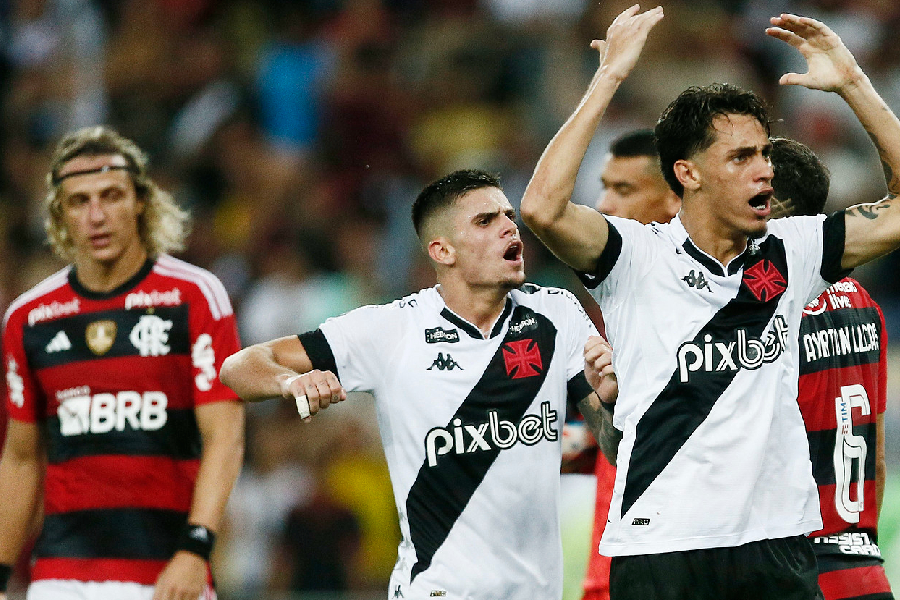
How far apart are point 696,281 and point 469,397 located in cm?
112

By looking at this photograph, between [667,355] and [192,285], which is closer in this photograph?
[667,355]

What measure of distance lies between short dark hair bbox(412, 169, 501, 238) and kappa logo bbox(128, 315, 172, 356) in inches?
48.4

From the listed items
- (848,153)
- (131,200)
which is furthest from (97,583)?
(848,153)

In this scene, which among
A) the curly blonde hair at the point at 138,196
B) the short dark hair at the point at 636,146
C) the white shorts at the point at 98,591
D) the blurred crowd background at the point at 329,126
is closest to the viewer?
the white shorts at the point at 98,591

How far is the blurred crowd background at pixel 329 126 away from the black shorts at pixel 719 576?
544 cm

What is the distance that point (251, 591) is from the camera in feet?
32.3

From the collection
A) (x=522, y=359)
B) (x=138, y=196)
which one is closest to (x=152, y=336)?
(x=138, y=196)

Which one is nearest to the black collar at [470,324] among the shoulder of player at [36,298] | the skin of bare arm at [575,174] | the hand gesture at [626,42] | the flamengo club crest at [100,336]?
the skin of bare arm at [575,174]

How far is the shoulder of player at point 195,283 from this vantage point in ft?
19.5

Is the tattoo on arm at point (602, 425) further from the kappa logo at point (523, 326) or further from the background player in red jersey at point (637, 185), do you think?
the background player in red jersey at point (637, 185)

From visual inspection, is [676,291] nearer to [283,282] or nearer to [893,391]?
[893,391]

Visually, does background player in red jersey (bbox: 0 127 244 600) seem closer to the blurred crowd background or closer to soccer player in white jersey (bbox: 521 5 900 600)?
soccer player in white jersey (bbox: 521 5 900 600)

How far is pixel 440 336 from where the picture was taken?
5266 millimetres

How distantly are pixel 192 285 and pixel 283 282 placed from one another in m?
4.91
